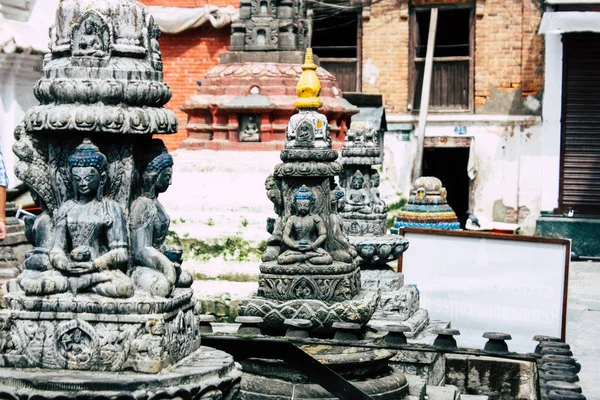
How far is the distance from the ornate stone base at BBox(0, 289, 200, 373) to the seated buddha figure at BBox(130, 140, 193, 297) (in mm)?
138

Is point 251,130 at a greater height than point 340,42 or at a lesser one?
lesser

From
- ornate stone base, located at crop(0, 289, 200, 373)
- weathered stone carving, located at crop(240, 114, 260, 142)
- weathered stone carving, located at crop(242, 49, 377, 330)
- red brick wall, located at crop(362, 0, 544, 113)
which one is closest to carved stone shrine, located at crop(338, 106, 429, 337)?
weathered stone carving, located at crop(242, 49, 377, 330)

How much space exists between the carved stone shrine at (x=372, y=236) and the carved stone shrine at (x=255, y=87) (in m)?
2.45

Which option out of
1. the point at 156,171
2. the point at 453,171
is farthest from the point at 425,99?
the point at 156,171

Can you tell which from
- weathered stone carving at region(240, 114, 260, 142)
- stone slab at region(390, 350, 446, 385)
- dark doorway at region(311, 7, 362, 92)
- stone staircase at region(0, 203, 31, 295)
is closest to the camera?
stone slab at region(390, 350, 446, 385)

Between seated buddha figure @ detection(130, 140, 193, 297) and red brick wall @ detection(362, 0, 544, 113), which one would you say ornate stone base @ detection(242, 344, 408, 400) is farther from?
red brick wall @ detection(362, 0, 544, 113)

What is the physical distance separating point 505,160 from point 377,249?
13060mm

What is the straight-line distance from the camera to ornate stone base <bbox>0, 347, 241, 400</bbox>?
15.4ft

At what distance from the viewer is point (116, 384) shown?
4703mm

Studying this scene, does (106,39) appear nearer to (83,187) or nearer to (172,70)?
(83,187)

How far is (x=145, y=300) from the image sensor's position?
5008 millimetres

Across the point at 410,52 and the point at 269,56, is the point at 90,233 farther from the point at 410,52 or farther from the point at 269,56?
the point at 410,52

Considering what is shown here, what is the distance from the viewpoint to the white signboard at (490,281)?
33.4ft

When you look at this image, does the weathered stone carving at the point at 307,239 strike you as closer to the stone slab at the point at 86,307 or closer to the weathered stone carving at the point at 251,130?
the stone slab at the point at 86,307
